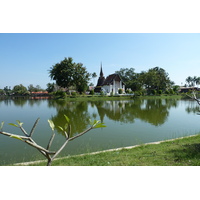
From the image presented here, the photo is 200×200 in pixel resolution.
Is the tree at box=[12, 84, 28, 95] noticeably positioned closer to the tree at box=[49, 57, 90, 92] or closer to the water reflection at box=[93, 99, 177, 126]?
the tree at box=[49, 57, 90, 92]

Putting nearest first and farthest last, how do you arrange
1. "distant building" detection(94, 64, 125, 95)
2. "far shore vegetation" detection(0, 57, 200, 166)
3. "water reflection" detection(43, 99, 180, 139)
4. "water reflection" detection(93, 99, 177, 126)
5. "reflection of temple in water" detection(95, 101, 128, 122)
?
"far shore vegetation" detection(0, 57, 200, 166) < "water reflection" detection(43, 99, 180, 139) < "water reflection" detection(93, 99, 177, 126) < "reflection of temple in water" detection(95, 101, 128, 122) < "distant building" detection(94, 64, 125, 95)

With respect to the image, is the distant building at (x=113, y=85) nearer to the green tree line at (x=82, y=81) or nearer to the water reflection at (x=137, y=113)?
the green tree line at (x=82, y=81)

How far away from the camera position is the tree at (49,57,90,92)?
3095cm

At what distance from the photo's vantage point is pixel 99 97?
30.5 meters

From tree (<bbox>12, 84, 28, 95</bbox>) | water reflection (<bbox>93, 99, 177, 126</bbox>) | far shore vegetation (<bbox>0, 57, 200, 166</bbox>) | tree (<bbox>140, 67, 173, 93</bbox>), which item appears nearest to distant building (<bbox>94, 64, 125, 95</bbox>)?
far shore vegetation (<bbox>0, 57, 200, 166</bbox>)

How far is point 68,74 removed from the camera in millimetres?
31000

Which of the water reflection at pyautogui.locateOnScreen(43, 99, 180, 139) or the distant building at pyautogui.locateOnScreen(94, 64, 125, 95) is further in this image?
the distant building at pyautogui.locateOnScreen(94, 64, 125, 95)

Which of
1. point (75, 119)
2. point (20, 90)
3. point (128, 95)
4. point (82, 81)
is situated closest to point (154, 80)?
point (128, 95)

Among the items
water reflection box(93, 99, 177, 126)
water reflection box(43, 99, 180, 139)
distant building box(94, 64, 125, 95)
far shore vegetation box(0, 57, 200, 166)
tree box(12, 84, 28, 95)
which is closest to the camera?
far shore vegetation box(0, 57, 200, 166)

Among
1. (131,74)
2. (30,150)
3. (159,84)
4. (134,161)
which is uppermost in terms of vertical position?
(131,74)

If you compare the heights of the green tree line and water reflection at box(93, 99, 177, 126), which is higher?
the green tree line

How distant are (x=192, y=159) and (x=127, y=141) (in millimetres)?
2790

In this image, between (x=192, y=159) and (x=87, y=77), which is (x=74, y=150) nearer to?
(x=192, y=159)

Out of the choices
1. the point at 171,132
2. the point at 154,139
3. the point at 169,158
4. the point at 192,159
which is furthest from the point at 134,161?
the point at 171,132
